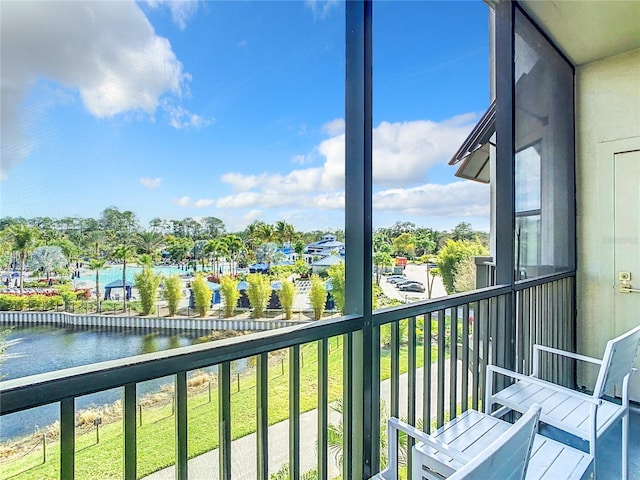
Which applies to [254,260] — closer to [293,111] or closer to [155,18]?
[293,111]

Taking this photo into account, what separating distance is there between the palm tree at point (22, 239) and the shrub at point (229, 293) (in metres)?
0.48

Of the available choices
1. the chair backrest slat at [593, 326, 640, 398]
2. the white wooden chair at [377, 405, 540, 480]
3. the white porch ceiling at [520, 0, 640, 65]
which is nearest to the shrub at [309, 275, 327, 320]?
the white wooden chair at [377, 405, 540, 480]

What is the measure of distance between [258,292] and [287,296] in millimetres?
143

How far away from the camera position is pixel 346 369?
4.98 feet

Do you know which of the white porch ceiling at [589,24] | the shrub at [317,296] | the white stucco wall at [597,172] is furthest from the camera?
the white stucco wall at [597,172]

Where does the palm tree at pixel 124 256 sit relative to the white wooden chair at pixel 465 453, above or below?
above

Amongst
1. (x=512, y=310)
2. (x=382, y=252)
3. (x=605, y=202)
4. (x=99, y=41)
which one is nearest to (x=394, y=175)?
(x=382, y=252)

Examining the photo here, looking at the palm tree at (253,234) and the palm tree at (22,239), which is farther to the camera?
the palm tree at (253,234)

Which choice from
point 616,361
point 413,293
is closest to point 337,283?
point 413,293

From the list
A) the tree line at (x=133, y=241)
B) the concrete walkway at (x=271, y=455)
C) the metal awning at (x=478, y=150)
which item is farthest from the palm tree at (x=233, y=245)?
the metal awning at (x=478, y=150)

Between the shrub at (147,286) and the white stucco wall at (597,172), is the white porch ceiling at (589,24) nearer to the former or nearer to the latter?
the white stucco wall at (597,172)

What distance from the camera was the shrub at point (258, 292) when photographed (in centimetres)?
122

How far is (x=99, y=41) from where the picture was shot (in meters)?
0.98

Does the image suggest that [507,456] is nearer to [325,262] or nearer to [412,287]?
[325,262]
